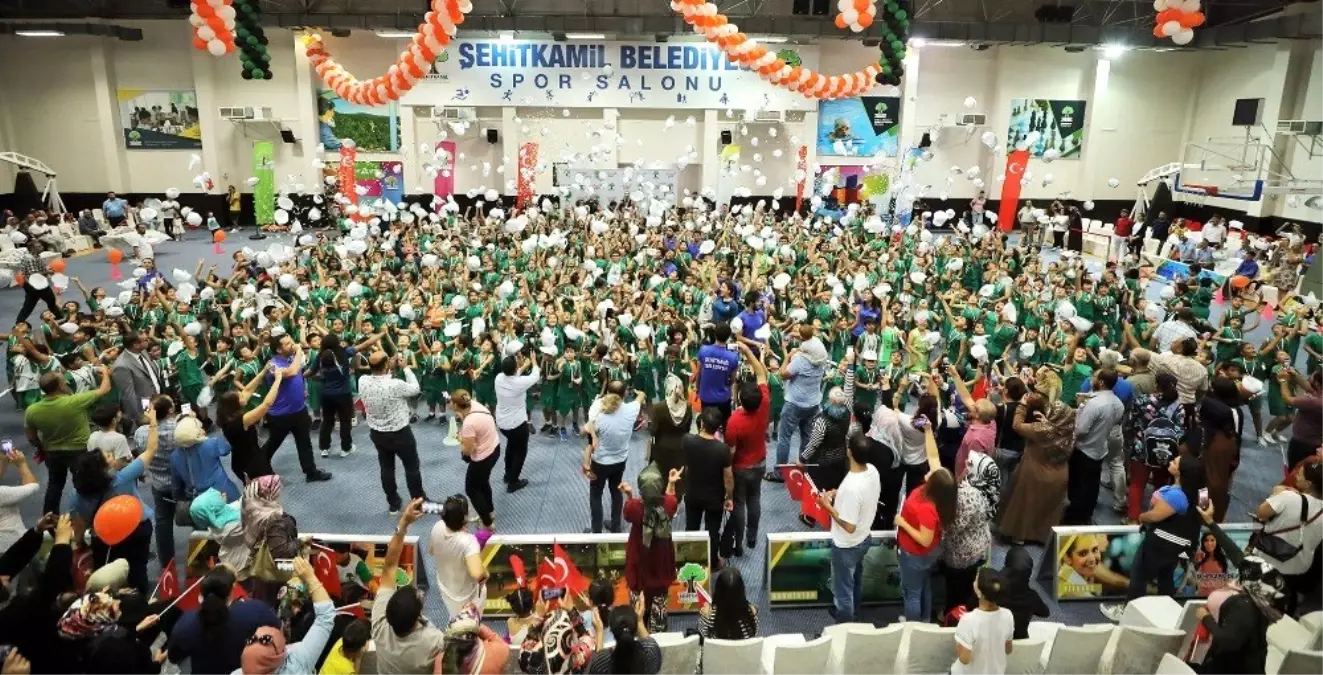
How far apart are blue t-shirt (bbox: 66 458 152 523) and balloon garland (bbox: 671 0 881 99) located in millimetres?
8731

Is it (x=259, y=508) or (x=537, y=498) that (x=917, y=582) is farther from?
(x=259, y=508)

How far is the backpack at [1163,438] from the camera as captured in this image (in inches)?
219

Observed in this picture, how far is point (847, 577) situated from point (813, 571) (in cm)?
42

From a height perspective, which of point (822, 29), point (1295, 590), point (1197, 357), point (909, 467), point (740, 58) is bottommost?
point (1295, 590)

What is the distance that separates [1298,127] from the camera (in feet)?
58.3

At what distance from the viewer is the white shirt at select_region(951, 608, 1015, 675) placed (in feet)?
11.4

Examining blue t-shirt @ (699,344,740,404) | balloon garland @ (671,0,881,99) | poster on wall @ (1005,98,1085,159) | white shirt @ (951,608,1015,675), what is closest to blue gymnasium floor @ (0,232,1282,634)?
blue t-shirt @ (699,344,740,404)

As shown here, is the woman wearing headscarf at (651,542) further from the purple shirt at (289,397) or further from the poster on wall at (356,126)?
the poster on wall at (356,126)

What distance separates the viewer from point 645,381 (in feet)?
26.5

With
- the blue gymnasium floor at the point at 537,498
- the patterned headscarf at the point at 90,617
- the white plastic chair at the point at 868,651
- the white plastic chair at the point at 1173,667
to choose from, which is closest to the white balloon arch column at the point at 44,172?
the blue gymnasium floor at the point at 537,498

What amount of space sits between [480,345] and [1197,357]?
21.2 ft

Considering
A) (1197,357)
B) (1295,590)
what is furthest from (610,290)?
(1295,590)

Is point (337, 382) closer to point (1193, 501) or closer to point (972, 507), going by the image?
point (972, 507)

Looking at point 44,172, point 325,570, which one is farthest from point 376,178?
point 325,570
